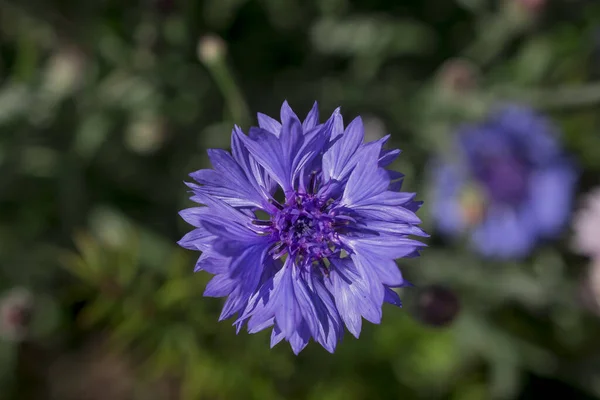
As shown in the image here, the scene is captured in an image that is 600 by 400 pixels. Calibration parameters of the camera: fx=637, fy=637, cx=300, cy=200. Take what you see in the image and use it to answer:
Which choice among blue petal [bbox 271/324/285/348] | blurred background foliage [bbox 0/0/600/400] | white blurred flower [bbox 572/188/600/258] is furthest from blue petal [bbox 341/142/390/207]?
white blurred flower [bbox 572/188/600/258]

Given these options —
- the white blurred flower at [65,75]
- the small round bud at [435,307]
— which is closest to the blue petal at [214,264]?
the small round bud at [435,307]

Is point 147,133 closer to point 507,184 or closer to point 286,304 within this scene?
point 286,304

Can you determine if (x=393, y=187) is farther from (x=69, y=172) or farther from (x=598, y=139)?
(x=598, y=139)

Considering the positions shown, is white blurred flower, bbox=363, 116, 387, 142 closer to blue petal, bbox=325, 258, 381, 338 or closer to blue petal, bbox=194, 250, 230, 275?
blue petal, bbox=325, 258, 381, 338

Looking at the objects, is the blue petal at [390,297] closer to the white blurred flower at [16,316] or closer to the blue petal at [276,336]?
the blue petal at [276,336]

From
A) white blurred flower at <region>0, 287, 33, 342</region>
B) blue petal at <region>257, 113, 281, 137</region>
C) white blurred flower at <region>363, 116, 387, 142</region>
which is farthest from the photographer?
white blurred flower at <region>363, 116, 387, 142</region>

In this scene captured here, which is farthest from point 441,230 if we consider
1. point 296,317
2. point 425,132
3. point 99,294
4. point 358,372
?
point 296,317
